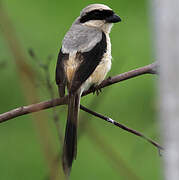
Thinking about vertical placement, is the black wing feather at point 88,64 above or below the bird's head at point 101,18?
below

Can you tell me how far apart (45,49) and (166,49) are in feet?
19.6

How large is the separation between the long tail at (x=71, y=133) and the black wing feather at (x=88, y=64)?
0.07 meters

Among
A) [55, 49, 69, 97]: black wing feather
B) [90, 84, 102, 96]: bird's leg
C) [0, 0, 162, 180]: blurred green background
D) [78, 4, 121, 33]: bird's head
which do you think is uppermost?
[78, 4, 121, 33]: bird's head

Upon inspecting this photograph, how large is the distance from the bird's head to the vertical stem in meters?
2.76

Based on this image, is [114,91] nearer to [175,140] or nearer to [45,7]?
[45,7]

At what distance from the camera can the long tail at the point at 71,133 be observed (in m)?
2.30

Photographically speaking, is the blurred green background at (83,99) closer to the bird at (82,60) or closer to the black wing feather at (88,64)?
the bird at (82,60)

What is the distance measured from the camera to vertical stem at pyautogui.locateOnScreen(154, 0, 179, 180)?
3.18 ft

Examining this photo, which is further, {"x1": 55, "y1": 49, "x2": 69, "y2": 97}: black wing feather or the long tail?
{"x1": 55, "y1": 49, "x2": 69, "y2": 97}: black wing feather

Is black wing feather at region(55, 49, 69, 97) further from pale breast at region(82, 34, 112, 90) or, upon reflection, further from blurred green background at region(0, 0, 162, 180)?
blurred green background at region(0, 0, 162, 180)

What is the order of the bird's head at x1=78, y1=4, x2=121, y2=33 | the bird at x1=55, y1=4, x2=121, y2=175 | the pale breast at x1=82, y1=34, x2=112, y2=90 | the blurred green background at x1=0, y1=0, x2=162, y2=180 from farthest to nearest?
the blurred green background at x1=0, y1=0, x2=162, y2=180 → the bird's head at x1=78, y1=4, x2=121, y2=33 → the pale breast at x1=82, y1=34, x2=112, y2=90 → the bird at x1=55, y1=4, x2=121, y2=175

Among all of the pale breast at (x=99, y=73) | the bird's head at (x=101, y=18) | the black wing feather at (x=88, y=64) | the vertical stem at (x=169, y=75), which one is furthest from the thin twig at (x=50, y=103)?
the vertical stem at (x=169, y=75)

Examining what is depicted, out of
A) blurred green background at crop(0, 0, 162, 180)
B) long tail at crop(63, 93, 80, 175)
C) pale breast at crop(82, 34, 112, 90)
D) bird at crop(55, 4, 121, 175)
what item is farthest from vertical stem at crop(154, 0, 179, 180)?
blurred green background at crop(0, 0, 162, 180)

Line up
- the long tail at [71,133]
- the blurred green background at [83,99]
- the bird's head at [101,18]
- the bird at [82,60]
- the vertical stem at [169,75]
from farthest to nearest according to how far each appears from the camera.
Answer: the blurred green background at [83,99]
the bird's head at [101,18]
the bird at [82,60]
the long tail at [71,133]
the vertical stem at [169,75]
